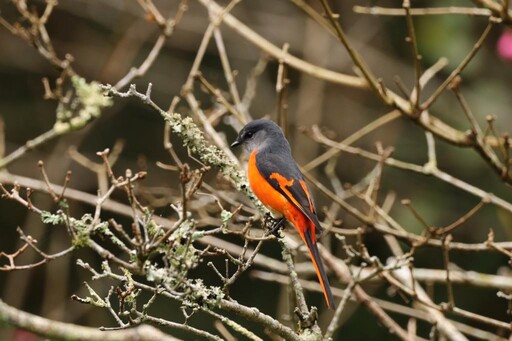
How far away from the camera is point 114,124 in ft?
28.2

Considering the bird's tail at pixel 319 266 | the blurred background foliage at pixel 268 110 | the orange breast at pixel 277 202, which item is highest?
the blurred background foliage at pixel 268 110

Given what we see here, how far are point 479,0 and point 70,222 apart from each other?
2.28 meters

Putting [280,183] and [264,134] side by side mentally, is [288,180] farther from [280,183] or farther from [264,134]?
A: [264,134]

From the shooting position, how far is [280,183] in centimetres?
393

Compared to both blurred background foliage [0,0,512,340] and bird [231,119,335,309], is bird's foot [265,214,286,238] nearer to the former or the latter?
bird [231,119,335,309]

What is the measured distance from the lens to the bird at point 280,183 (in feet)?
12.3

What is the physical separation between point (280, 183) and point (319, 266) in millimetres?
565

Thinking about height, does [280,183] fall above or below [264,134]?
below

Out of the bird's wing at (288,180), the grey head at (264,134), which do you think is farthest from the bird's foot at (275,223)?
the grey head at (264,134)

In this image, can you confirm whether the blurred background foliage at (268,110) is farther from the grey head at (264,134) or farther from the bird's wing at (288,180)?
the bird's wing at (288,180)

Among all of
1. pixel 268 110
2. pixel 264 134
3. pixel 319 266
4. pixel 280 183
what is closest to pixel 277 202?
pixel 280 183

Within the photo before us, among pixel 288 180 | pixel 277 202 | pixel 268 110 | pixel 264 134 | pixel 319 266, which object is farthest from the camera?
pixel 268 110

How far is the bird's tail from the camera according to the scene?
3322mm

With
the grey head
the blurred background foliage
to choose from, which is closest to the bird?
the grey head
